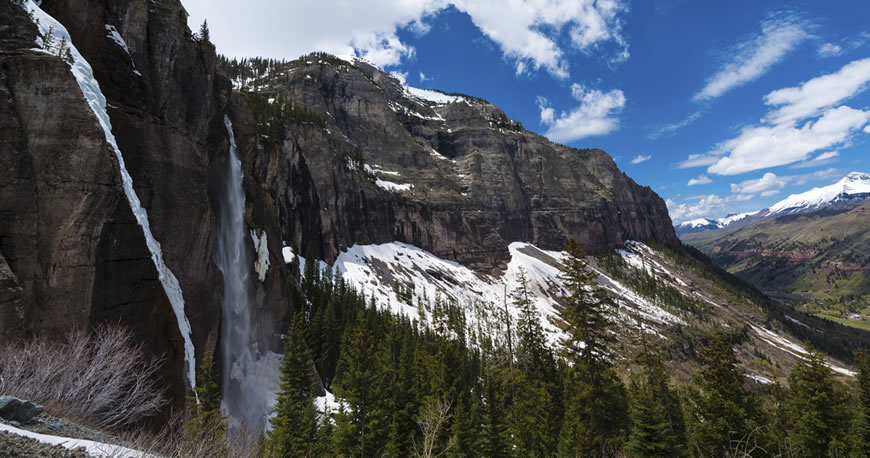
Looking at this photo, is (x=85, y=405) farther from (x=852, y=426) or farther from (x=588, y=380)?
(x=852, y=426)

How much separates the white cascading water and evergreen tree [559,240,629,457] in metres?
27.5

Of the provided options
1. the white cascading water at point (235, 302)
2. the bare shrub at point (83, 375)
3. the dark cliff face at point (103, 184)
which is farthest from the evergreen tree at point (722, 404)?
the white cascading water at point (235, 302)

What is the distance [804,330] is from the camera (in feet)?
647

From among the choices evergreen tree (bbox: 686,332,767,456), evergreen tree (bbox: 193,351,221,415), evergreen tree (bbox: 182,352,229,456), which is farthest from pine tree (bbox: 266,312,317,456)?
evergreen tree (bbox: 686,332,767,456)

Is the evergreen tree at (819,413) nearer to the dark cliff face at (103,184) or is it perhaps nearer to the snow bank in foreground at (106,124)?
the dark cliff face at (103,184)

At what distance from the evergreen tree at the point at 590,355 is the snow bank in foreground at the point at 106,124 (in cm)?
2294

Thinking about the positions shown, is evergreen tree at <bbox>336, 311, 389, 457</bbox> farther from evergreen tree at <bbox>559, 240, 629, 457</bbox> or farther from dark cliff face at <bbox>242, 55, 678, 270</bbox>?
dark cliff face at <bbox>242, 55, 678, 270</bbox>

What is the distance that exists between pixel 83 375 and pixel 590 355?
23.3 m

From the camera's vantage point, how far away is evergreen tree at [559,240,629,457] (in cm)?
1988

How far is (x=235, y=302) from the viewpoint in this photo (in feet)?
119

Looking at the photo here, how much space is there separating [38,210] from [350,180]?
128624 mm

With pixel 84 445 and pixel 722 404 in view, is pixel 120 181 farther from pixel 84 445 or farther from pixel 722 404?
pixel 722 404

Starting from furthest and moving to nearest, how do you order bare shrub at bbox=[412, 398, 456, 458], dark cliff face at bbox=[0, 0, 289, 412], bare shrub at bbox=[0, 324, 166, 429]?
dark cliff face at bbox=[0, 0, 289, 412]
bare shrub at bbox=[0, 324, 166, 429]
bare shrub at bbox=[412, 398, 456, 458]

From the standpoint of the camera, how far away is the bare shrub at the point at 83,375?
13.8 m
